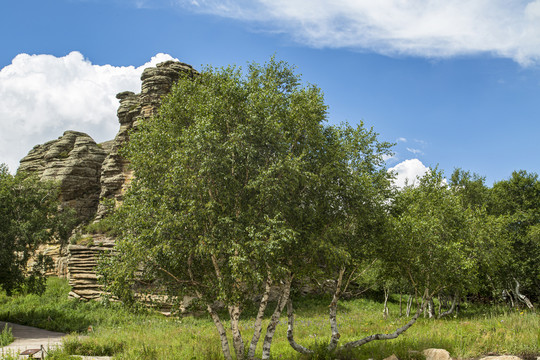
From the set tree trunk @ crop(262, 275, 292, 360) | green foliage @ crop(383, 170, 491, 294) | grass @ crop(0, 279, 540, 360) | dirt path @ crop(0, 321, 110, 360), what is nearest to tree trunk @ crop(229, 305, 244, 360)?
tree trunk @ crop(262, 275, 292, 360)

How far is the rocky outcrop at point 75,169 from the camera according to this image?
172ft

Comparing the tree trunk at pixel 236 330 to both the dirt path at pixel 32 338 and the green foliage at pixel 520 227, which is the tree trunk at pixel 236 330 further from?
the green foliage at pixel 520 227

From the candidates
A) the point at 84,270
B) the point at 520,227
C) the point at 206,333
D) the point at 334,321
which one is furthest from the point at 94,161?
the point at 520,227

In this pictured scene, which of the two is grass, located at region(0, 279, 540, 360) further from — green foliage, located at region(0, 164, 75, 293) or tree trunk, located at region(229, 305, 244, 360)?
green foliage, located at region(0, 164, 75, 293)

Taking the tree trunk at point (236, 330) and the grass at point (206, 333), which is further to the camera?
the grass at point (206, 333)

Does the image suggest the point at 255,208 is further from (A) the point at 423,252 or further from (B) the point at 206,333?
(B) the point at 206,333

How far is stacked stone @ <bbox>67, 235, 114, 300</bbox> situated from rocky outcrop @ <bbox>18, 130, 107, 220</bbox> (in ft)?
59.3

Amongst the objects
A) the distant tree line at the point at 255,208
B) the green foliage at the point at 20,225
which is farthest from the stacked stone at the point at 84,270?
the distant tree line at the point at 255,208

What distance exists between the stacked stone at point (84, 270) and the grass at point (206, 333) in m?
1.24

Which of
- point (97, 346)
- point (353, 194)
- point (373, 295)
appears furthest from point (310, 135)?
point (373, 295)

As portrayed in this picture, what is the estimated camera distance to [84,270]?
36.1 meters

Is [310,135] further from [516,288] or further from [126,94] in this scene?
[126,94]

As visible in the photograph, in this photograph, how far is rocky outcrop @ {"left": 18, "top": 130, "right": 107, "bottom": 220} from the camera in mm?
52469

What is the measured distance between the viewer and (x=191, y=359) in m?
16.4
